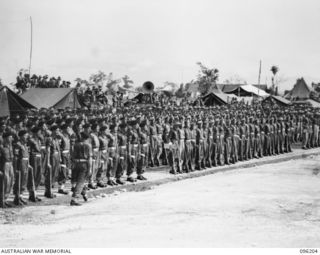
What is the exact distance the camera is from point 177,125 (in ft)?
61.7

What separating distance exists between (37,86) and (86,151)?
1375 cm

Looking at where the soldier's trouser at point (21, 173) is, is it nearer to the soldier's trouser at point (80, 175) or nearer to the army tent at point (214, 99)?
the soldier's trouser at point (80, 175)

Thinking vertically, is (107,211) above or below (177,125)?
below

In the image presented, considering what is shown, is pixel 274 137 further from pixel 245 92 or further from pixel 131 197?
pixel 245 92

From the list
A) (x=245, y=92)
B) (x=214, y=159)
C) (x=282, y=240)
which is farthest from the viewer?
(x=245, y=92)

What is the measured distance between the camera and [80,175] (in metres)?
12.7

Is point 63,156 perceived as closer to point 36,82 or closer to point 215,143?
point 215,143

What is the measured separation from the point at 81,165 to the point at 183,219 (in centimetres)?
309

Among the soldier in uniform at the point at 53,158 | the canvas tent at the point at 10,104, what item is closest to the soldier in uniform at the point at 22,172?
the soldier in uniform at the point at 53,158

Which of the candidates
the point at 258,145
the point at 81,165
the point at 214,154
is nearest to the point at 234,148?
the point at 214,154

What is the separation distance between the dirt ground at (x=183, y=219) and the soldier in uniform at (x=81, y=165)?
35 centimetres

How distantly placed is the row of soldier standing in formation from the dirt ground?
964mm

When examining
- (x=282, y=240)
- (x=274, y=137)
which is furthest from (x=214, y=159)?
(x=282, y=240)

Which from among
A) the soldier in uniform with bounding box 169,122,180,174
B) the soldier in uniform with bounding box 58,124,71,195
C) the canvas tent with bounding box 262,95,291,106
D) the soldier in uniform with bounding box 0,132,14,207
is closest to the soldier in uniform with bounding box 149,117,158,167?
the soldier in uniform with bounding box 169,122,180,174
